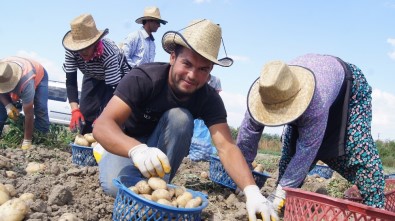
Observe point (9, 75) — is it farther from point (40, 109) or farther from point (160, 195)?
point (160, 195)

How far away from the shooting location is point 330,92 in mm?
2754

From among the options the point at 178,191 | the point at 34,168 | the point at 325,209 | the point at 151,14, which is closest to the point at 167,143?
the point at 178,191

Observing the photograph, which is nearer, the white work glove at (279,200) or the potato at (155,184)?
the potato at (155,184)

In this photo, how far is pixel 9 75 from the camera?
4902 millimetres

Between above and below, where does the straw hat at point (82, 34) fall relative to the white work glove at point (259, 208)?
above

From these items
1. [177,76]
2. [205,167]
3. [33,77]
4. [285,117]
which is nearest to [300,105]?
[285,117]

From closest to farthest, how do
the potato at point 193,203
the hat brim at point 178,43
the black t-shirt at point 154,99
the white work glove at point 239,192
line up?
1. the potato at point 193,203
2. the hat brim at point 178,43
3. the black t-shirt at point 154,99
4. the white work glove at point 239,192

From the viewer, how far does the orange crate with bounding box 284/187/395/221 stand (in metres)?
1.86

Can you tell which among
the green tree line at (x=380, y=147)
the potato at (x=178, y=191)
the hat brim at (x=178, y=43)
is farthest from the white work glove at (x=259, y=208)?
the green tree line at (x=380, y=147)

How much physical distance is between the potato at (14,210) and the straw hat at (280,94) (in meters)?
1.46

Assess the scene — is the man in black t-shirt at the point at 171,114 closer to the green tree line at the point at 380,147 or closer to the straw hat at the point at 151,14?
the straw hat at the point at 151,14

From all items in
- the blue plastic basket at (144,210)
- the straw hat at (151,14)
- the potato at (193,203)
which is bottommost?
the blue plastic basket at (144,210)

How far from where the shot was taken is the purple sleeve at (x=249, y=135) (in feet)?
9.94

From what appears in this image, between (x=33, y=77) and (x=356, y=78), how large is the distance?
3823 mm
